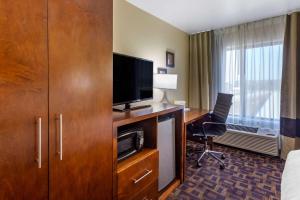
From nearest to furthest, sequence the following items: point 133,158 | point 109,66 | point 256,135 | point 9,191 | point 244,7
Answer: point 9,191 → point 109,66 → point 133,158 → point 244,7 → point 256,135

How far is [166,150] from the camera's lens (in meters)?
2.07

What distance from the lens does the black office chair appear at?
2.85 m

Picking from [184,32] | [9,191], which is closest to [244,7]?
[184,32]

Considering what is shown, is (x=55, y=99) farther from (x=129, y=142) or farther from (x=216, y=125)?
(x=216, y=125)

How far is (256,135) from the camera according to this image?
322cm

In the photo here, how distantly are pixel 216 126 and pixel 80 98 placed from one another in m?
2.59

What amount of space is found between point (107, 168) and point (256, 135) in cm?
292

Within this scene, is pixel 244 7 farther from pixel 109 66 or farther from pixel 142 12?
pixel 109 66

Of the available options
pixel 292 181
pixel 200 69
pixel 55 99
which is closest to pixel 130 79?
pixel 55 99

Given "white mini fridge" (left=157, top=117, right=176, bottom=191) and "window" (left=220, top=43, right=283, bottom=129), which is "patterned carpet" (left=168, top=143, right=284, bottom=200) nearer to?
"white mini fridge" (left=157, top=117, right=176, bottom=191)

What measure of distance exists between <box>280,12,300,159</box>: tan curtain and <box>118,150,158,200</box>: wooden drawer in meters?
2.49

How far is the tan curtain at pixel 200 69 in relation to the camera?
3744 mm

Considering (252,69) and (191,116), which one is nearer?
(191,116)

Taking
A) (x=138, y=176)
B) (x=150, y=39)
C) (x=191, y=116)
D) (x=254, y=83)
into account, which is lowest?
(x=138, y=176)
